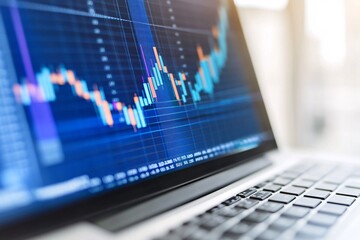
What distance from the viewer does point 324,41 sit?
1157 millimetres

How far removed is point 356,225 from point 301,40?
2.83 feet

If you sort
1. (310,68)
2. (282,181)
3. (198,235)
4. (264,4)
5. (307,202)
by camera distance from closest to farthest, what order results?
(198,235), (307,202), (282,181), (264,4), (310,68)

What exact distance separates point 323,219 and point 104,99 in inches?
12.3

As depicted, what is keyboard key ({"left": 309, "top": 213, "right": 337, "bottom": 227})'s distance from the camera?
431 mm

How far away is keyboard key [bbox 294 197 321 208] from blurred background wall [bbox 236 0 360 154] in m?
0.56

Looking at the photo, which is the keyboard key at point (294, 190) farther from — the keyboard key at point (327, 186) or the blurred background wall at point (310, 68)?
the blurred background wall at point (310, 68)

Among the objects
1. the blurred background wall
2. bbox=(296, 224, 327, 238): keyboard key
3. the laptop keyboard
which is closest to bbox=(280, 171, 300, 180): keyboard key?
the laptop keyboard

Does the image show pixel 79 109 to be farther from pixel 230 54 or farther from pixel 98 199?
pixel 230 54

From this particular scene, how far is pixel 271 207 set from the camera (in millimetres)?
477

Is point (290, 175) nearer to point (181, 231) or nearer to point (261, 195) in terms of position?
point (261, 195)

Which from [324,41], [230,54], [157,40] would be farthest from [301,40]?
[157,40]

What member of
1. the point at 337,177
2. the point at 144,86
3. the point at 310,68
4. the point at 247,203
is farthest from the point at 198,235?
the point at 310,68

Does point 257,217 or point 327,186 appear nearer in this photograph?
point 257,217

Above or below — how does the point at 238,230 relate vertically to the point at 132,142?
below
